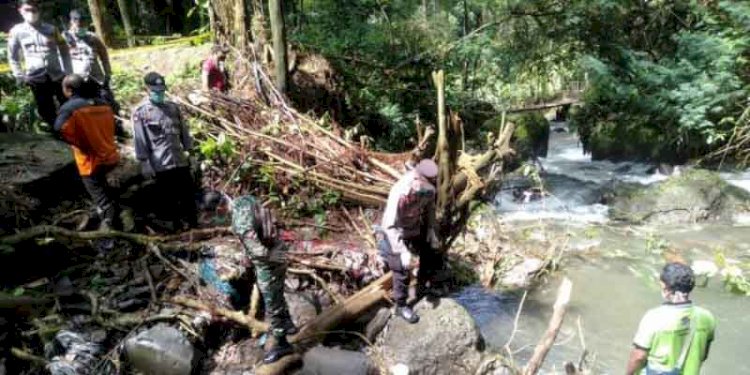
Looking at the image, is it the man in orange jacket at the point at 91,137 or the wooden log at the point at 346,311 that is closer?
the wooden log at the point at 346,311

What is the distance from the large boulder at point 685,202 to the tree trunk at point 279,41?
7.52 m

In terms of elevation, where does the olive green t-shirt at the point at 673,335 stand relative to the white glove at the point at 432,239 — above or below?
below

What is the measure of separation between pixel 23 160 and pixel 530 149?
13134mm

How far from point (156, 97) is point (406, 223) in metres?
3.11

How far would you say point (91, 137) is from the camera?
566 cm

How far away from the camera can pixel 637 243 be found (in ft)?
31.7

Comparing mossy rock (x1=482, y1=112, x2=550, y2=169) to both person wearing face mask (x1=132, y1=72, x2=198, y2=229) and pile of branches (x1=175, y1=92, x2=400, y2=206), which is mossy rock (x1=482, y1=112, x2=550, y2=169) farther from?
person wearing face mask (x1=132, y1=72, x2=198, y2=229)

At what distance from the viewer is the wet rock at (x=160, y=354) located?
194 inches

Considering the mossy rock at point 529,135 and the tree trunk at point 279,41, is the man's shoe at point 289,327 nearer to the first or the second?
the tree trunk at point 279,41

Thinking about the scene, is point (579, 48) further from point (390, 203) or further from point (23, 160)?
point (23, 160)

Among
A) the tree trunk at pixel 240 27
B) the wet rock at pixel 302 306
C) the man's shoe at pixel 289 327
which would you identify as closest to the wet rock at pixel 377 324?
the wet rock at pixel 302 306

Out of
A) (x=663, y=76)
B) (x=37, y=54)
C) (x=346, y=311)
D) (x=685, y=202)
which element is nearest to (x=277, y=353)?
(x=346, y=311)

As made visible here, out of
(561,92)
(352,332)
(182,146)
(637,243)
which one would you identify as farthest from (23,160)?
(561,92)

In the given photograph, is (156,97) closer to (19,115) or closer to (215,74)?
(215,74)
